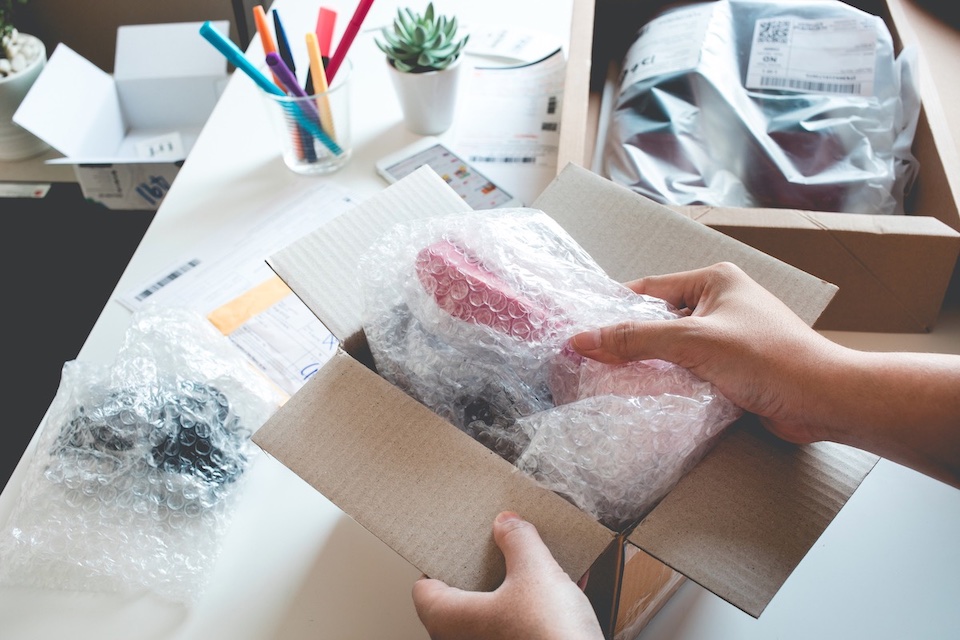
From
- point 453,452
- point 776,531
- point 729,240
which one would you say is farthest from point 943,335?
point 453,452

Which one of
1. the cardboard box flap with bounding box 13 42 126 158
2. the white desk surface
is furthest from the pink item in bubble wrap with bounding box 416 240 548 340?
the cardboard box flap with bounding box 13 42 126 158

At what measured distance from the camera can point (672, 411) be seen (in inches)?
19.1

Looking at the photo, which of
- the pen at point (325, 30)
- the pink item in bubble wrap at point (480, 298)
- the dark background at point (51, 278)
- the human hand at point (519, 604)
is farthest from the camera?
the dark background at point (51, 278)

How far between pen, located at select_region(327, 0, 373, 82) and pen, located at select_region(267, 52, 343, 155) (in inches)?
1.8

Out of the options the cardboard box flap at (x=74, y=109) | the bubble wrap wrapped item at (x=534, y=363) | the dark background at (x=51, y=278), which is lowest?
the dark background at (x=51, y=278)

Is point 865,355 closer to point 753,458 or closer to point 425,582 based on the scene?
point 753,458

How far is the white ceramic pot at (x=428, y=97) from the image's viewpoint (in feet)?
3.02

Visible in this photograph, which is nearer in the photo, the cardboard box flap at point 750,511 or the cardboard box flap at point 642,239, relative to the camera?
the cardboard box flap at point 750,511

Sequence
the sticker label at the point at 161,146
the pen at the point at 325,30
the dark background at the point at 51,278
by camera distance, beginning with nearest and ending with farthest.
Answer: the pen at the point at 325,30 < the sticker label at the point at 161,146 < the dark background at the point at 51,278

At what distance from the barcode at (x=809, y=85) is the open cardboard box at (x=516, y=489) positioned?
40cm

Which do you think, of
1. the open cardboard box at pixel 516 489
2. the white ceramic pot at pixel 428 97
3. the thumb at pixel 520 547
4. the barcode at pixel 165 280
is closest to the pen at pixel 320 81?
the white ceramic pot at pixel 428 97

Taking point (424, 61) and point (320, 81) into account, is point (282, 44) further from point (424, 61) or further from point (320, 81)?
point (424, 61)

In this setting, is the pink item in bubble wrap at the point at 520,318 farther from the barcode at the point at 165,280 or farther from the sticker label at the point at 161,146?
the sticker label at the point at 161,146

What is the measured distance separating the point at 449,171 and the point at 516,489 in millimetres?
558
